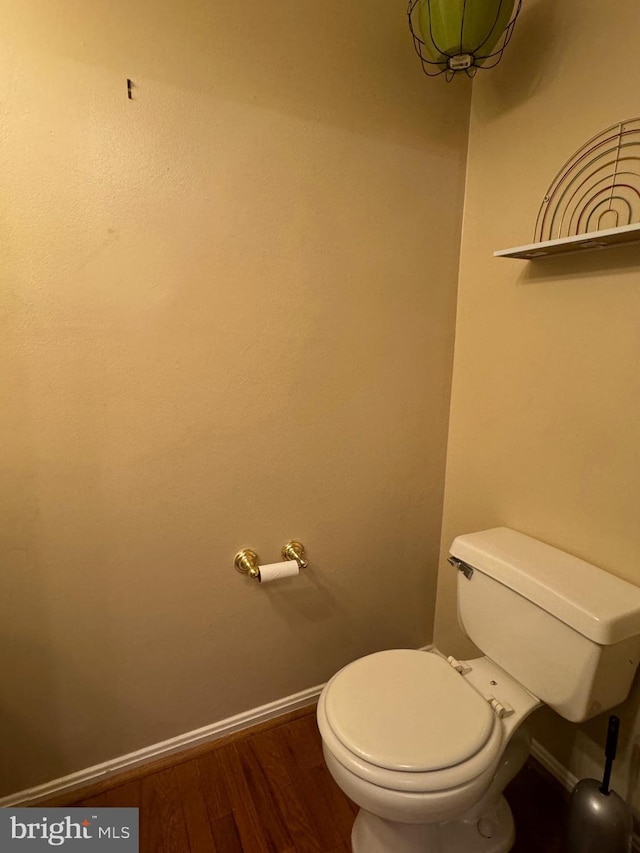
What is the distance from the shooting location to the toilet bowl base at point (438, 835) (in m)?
1.05

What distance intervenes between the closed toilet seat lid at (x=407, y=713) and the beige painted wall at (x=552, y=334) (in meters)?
0.45

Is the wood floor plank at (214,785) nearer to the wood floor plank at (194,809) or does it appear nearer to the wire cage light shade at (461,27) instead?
the wood floor plank at (194,809)

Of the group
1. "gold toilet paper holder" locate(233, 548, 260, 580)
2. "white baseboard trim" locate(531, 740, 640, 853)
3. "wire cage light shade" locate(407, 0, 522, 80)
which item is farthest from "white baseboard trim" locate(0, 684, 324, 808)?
"wire cage light shade" locate(407, 0, 522, 80)

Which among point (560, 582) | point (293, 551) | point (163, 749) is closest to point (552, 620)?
point (560, 582)

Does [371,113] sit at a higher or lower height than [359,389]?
higher

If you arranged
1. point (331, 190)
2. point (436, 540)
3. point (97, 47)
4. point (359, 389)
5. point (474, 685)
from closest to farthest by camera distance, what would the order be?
point (97, 47), point (474, 685), point (331, 190), point (359, 389), point (436, 540)

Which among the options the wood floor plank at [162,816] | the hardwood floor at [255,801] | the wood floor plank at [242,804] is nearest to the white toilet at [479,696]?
the hardwood floor at [255,801]

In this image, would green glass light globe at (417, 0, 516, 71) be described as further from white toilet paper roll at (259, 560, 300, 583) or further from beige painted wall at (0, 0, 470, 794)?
white toilet paper roll at (259, 560, 300, 583)

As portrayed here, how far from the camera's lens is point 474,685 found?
45.3 inches

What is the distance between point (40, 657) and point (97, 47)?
1533mm

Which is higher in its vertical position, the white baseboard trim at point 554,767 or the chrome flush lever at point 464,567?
the chrome flush lever at point 464,567

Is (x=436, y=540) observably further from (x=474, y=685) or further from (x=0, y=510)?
(x=0, y=510)

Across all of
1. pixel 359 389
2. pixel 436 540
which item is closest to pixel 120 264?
pixel 359 389

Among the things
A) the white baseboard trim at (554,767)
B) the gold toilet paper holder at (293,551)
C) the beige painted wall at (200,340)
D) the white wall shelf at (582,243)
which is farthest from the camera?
the gold toilet paper holder at (293,551)
